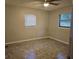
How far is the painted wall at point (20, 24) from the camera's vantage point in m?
4.90

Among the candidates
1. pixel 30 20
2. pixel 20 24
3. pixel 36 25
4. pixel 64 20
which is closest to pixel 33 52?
pixel 20 24

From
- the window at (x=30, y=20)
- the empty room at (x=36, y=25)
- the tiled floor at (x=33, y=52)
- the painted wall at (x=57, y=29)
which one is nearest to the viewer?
the tiled floor at (x=33, y=52)

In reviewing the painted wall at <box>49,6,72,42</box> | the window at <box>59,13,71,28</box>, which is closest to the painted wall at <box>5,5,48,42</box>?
the painted wall at <box>49,6,72,42</box>

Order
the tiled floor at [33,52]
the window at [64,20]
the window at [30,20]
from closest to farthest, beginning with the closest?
the tiled floor at [33,52] → the window at [64,20] → the window at [30,20]

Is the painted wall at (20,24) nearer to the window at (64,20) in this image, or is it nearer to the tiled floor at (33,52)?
the tiled floor at (33,52)

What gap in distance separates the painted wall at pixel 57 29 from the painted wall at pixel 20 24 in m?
0.53

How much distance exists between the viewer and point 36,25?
20.7 feet

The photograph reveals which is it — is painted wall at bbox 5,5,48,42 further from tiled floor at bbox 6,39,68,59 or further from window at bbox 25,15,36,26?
tiled floor at bbox 6,39,68,59

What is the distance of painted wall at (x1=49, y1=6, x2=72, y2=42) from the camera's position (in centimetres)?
513

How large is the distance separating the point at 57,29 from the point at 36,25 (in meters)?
1.49

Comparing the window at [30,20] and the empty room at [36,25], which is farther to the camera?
the window at [30,20]

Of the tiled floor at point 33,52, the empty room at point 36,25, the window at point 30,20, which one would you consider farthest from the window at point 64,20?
the window at point 30,20
